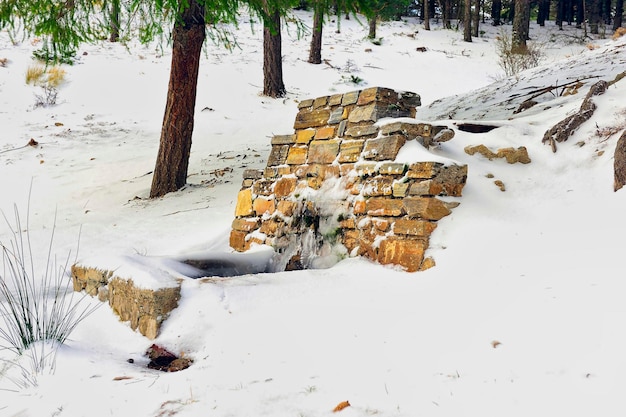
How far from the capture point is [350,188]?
12.0 ft

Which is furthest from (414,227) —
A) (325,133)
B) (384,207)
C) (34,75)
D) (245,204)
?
(34,75)

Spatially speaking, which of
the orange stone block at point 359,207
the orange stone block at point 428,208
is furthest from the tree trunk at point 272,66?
the orange stone block at point 428,208

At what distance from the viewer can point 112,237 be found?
5.11m

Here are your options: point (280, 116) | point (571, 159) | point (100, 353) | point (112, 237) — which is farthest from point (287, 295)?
point (280, 116)

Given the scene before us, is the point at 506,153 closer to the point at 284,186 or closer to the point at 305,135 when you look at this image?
the point at 305,135

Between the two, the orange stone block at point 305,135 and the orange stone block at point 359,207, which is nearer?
the orange stone block at point 359,207

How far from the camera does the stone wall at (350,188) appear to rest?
3.16 m

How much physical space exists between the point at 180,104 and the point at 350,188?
340cm

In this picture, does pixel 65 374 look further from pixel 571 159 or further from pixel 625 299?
pixel 571 159

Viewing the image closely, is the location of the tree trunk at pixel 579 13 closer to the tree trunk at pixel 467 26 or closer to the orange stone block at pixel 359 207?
the tree trunk at pixel 467 26

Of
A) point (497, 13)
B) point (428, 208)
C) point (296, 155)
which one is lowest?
point (428, 208)

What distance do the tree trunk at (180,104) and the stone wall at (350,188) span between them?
83.4 inches

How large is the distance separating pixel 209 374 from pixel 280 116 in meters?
8.93

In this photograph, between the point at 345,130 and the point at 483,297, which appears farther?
the point at 345,130
